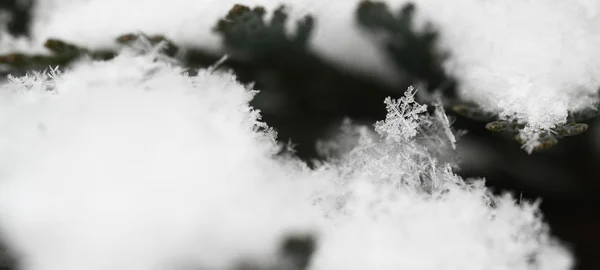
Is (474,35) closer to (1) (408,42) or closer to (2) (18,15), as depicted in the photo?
(1) (408,42)

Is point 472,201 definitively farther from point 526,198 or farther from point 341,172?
point 341,172

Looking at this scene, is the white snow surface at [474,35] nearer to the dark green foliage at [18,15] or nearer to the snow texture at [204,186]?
the dark green foliage at [18,15]

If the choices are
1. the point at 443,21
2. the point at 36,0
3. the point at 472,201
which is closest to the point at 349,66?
the point at 443,21

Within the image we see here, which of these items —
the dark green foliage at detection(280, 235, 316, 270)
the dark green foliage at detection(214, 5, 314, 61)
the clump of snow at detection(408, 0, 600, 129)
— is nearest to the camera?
the clump of snow at detection(408, 0, 600, 129)

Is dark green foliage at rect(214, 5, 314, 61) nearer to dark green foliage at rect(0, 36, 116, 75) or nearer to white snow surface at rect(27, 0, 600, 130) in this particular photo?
white snow surface at rect(27, 0, 600, 130)

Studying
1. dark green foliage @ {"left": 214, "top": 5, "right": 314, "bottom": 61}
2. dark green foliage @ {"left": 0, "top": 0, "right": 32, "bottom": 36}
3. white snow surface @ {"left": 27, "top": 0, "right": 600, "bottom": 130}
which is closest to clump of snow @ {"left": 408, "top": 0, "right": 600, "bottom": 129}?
white snow surface @ {"left": 27, "top": 0, "right": 600, "bottom": 130}

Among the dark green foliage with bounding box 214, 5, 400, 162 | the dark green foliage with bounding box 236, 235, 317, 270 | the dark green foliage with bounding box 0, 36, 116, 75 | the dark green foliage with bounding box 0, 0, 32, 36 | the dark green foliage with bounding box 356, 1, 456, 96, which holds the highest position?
the dark green foliage with bounding box 356, 1, 456, 96

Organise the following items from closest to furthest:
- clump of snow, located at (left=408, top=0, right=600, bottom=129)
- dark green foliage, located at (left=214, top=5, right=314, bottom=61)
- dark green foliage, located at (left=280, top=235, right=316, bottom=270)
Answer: clump of snow, located at (left=408, top=0, right=600, bottom=129), dark green foliage, located at (left=214, top=5, right=314, bottom=61), dark green foliage, located at (left=280, top=235, right=316, bottom=270)

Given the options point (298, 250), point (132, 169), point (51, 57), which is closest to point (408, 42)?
point (298, 250)
